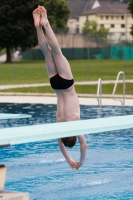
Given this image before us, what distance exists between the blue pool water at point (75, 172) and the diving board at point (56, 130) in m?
0.99

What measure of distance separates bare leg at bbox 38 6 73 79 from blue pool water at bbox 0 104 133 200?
1.62 meters

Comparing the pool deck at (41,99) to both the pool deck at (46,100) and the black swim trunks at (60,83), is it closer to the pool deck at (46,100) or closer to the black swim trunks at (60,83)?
the pool deck at (46,100)

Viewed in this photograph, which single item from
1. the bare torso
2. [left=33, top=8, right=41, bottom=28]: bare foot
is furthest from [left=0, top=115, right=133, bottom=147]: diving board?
[left=33, top=8, right=41, bottom=28]: bare foot

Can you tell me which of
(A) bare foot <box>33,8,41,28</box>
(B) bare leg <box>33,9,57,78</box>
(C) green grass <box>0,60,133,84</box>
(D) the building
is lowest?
(D) the building

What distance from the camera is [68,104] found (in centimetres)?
855

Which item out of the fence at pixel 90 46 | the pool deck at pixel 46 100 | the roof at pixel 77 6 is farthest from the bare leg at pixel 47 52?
the roof at pixel 77 6

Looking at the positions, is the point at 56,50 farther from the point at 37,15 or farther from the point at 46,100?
the point at 46,100

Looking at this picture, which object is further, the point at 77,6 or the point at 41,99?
the point at 77,6

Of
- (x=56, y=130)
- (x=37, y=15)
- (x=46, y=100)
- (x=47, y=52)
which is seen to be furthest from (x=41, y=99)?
(x=56, y=130)

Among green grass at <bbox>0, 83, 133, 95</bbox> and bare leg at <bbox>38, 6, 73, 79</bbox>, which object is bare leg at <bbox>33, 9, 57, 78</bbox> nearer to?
bare leg at <bbox>38, 6, 73, 79</bbox>

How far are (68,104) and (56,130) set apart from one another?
1107mm

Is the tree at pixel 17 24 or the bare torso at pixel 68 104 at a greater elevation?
the bare torso at pixel 68 104

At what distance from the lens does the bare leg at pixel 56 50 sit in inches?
335

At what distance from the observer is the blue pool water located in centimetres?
885
